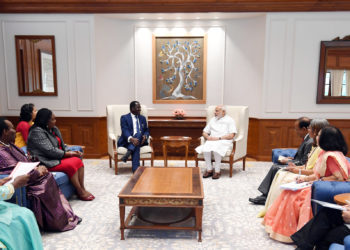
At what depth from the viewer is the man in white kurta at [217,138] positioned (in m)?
4.65

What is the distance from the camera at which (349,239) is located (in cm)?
159

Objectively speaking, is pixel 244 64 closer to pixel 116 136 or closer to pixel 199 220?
pixel 116 136

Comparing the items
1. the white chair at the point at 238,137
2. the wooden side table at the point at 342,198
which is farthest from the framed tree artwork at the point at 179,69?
the wooden side table at the point at 342,198

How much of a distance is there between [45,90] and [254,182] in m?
4.60

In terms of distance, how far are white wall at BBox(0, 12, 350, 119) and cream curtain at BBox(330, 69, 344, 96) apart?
0.32 m

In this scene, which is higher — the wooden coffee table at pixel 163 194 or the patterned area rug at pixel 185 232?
the wooden coffee table at pixel 163 194

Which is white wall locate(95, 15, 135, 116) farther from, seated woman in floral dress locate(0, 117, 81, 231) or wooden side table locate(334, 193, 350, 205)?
wooden side table locate(334, 193, 350, 205)

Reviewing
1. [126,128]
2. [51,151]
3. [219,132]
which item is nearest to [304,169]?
[219,132]

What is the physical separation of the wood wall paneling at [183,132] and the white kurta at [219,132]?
784 millimetres

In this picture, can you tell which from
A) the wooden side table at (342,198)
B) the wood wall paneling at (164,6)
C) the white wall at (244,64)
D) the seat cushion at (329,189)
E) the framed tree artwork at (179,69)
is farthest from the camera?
the framed tree artwork at (179,69)

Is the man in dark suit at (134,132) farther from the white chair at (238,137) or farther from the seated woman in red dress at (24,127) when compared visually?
the seated woman in red dress at (24,127)

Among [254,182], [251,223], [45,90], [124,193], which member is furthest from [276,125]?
[45,90]

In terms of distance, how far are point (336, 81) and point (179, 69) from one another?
3224mm

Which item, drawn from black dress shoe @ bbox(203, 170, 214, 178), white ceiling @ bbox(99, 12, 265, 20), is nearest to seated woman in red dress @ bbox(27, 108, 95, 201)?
black dress shoe @ bbox(203, 170, 214, 178)
